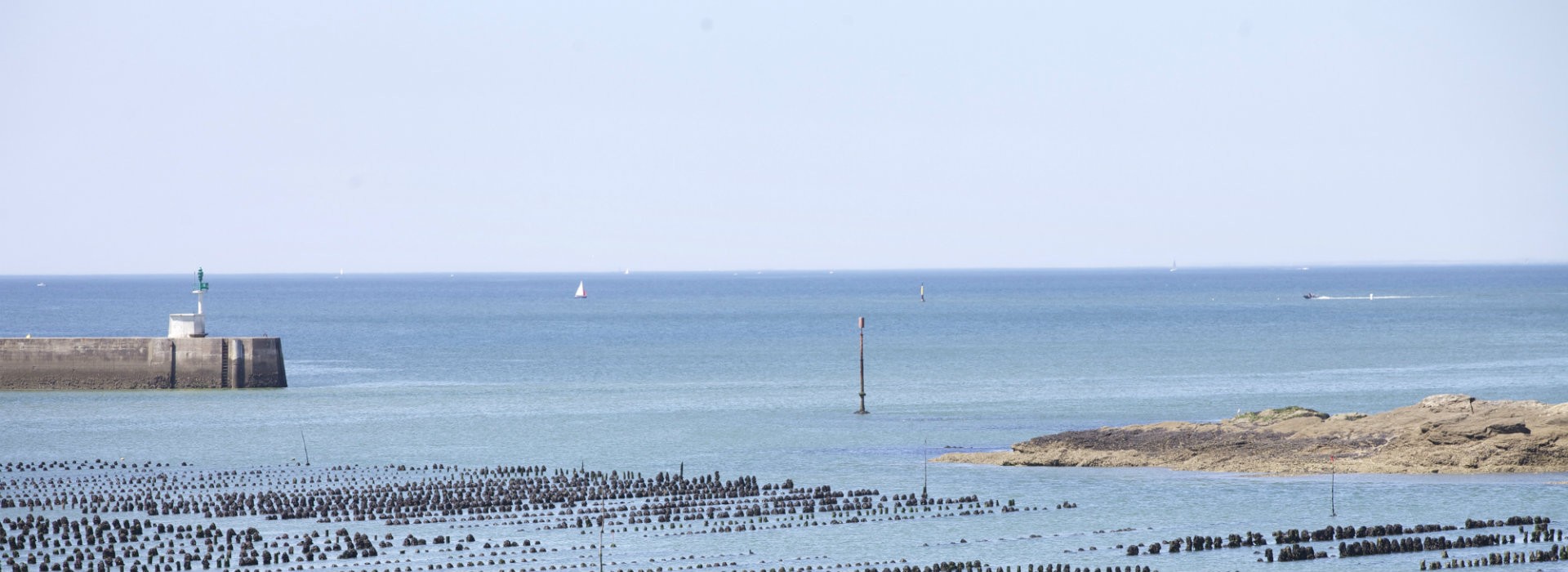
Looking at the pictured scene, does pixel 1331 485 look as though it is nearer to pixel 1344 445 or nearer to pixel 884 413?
pixel 1344 445

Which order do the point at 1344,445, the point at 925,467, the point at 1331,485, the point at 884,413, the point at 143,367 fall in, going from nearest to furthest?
the point at 1331,485, the point at 925,467, the point at 1344,445, the point at 884,413, the point at 143,367

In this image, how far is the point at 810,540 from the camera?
41.9 metres

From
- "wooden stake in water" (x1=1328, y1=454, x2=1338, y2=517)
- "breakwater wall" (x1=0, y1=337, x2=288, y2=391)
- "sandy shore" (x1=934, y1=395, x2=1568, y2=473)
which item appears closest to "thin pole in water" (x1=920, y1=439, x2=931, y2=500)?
"sandy shore" (x1=934, y1=395, x2=1568, y2=473)

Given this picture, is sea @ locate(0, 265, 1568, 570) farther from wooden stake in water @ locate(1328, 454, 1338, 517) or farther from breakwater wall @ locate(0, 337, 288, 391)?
breakwater wall @ locate(0, 337, 288, 391)

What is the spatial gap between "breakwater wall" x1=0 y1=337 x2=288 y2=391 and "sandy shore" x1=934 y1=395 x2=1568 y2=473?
152 feet

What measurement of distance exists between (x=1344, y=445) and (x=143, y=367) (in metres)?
62.1

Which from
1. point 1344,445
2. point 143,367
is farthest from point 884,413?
point 143,367

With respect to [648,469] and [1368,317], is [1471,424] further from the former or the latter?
[1368,317]

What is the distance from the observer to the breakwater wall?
88.1m

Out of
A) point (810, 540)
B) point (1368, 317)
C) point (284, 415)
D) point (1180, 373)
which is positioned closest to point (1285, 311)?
point (1368, 317)

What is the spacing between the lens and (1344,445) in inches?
2132

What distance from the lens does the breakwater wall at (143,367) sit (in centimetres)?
8812

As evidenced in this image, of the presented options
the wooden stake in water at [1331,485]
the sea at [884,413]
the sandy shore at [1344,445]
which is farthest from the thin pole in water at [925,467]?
the wooden stake in water at [1331,485]

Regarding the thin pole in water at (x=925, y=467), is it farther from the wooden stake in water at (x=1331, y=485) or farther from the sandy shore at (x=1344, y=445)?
the wooden stake in water at (x=1331, y=485)
